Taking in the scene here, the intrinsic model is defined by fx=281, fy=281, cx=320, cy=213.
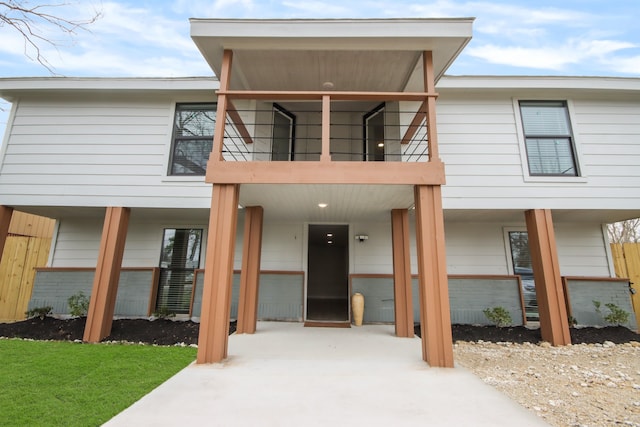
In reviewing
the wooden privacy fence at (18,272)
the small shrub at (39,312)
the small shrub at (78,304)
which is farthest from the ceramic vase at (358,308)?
the wooden privacy fence at (18,272)

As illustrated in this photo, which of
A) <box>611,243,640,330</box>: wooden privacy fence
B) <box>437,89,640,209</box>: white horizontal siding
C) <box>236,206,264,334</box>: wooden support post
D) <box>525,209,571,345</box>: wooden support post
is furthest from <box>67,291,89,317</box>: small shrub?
<box>611,243,640,330</box>: wooden privacy fence

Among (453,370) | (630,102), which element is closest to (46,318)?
(453,370)

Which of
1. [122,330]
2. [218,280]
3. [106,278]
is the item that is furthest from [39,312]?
[218,280]

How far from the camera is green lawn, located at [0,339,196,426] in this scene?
87.4 inches

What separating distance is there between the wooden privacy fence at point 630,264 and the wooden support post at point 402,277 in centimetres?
506

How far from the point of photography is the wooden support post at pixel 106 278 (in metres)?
4.73

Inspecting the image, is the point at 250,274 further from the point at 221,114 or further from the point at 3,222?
the point at 3,222

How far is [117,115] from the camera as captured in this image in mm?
5715

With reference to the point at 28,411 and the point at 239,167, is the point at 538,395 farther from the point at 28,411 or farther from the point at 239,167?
the point at 28,411

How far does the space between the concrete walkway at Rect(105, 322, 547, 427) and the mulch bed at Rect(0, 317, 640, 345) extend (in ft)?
5.62

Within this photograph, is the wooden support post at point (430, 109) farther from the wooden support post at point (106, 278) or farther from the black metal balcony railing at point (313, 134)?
the wooden support post at point (106, 278)

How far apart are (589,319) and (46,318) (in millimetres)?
11329

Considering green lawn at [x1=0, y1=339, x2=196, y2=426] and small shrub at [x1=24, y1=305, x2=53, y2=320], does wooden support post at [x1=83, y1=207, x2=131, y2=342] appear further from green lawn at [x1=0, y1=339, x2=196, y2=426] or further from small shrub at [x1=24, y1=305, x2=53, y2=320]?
small shrub at [x1=24, y1=305, x2=53, y2=320]

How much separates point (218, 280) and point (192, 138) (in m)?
3.56
